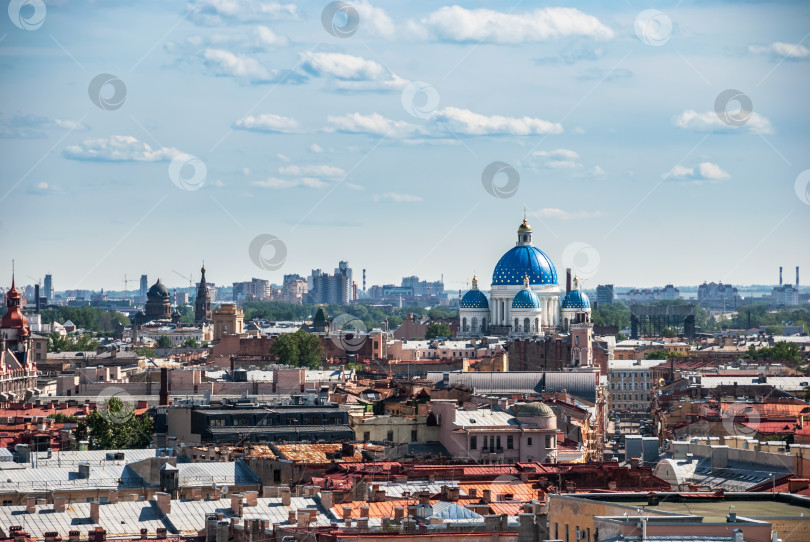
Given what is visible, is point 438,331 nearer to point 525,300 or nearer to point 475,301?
point 475,301

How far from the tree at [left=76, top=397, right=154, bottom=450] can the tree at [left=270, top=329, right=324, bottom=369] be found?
165 feet

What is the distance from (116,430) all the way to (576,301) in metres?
90.1

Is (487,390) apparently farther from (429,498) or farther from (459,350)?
(429,498)

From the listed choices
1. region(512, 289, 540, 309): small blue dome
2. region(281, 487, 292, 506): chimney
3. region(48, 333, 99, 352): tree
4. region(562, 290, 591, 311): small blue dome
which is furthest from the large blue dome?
region(281, 487, 292, 506): chimney

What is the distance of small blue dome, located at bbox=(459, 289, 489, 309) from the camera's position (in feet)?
495

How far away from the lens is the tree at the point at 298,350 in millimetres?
111625

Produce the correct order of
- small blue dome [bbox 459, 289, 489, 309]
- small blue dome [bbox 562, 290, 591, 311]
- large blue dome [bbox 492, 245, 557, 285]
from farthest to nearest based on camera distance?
1. small blue dome [bbox 459, 289, 489, 309]
2. large blue dome [bbox 492, 245, 557, 285]
3. small blue dome [bbox 562, 290, 591, 311]

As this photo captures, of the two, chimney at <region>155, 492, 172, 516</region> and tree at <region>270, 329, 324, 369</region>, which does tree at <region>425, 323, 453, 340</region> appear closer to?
tree at <region>270, 329, 324, 369</region>

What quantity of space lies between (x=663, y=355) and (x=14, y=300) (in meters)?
43.9

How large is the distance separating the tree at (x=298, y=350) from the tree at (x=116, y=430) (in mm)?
50149

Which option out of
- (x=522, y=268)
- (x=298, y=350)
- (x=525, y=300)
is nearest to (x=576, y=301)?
(x=525, y=300)

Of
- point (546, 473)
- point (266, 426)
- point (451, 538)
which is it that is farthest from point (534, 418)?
point (451, 538)

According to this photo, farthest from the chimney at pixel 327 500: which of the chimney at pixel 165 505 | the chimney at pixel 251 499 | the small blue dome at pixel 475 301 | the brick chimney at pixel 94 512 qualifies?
the small blue dome at pixel 475 301

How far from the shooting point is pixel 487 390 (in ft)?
269
